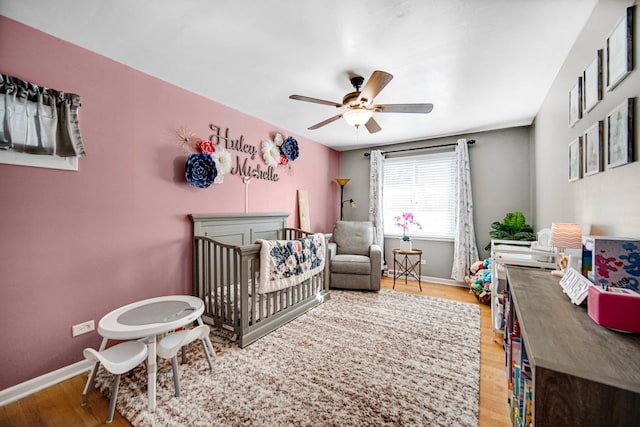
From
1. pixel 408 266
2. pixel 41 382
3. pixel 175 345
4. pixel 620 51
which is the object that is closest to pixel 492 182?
pixel 408 266

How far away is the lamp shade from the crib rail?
2208 mm

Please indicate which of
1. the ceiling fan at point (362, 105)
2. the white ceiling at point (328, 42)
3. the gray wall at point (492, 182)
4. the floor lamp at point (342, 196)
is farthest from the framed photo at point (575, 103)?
the floor lamp at point (342, 196)

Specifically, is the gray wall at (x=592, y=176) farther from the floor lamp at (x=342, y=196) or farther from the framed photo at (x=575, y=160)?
the floor lamp at (x=342, y=196)

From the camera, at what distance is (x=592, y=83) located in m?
1.54

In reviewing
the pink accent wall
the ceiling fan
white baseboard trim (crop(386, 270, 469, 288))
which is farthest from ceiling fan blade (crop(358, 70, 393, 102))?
white baseboard trim (crop(386, 270, 469, 288))

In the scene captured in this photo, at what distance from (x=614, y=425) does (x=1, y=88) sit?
306 centimetres

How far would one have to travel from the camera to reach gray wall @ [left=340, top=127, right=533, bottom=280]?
3672 millimetres

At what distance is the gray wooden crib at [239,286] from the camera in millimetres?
2238

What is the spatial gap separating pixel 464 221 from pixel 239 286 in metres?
3.38

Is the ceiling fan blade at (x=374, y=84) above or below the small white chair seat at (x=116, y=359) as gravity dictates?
above

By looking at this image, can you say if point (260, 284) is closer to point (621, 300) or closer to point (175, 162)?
point (175, 162)

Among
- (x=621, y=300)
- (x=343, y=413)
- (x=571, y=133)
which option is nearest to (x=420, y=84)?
(x=571, y=133)

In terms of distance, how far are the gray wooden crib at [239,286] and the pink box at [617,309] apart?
82.5 inches

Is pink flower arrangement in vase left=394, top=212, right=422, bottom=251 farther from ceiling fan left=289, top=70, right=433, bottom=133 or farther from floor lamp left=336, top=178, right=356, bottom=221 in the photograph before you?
ceiling fan left=289, top=70, right=433, bottom=133
